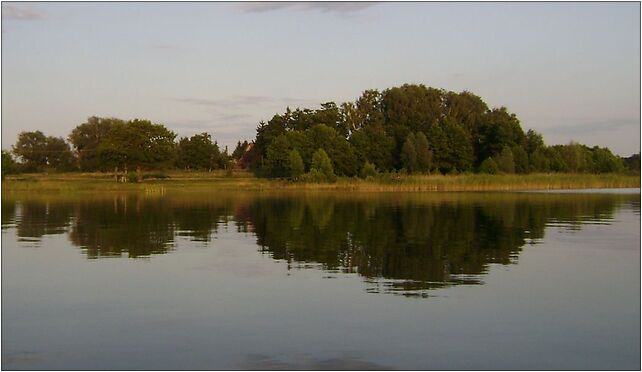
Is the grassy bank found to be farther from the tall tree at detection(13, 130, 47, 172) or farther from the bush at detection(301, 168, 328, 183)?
the tall tree at detection(13, 130, 47, 172)

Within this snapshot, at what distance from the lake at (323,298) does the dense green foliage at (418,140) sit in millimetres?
62218

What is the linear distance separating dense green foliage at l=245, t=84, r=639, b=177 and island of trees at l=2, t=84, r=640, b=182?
0.44 ft

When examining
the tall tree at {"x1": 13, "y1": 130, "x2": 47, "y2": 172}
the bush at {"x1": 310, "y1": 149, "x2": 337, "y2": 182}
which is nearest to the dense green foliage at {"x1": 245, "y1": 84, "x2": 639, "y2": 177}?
the bush at {"x1": 310, "y1": 149, "x2": 337, "y2": 182}

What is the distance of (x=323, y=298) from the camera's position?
1537 cm

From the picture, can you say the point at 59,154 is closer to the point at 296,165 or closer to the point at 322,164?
the point at 296,165

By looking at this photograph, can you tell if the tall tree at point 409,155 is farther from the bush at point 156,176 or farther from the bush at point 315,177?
the bush at point 156,176

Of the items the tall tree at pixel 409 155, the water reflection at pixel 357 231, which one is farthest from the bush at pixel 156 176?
the water reflection at pixel 357 231

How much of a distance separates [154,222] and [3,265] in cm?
1454

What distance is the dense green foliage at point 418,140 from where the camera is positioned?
92.8 meters

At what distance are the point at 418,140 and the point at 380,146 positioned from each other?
563cm

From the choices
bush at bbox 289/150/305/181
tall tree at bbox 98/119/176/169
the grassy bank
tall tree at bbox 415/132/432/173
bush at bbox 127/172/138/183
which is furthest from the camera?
tall tree at bbox 98/119/176/169

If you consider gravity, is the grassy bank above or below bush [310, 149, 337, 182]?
below

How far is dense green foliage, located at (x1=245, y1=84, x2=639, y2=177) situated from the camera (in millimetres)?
92750

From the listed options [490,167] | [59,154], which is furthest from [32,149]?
[490,167]
